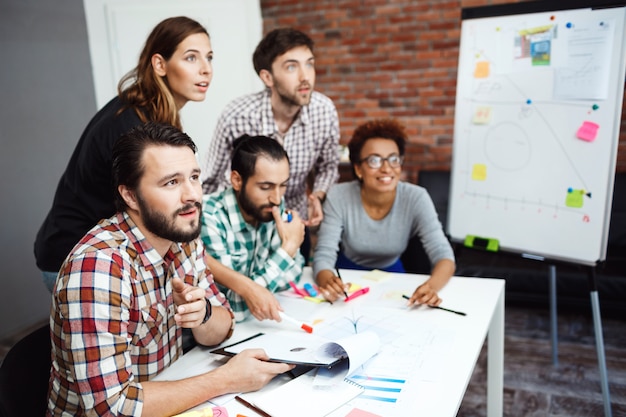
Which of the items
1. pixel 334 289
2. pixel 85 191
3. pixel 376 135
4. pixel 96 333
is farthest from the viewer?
pixel 376 135

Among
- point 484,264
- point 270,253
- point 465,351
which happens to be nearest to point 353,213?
point 270,253

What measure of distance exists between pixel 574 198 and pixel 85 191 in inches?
72.9

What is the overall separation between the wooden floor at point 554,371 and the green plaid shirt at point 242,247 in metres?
1.08

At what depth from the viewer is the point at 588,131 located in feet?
6.89

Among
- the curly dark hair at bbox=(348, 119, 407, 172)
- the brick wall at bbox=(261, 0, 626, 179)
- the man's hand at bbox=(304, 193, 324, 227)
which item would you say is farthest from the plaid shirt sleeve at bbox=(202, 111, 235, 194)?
the brick wall at bbox=(261, 0, 626, 179)

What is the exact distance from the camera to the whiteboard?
207 cm

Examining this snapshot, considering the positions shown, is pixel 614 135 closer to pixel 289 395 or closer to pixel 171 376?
pixel 289 395

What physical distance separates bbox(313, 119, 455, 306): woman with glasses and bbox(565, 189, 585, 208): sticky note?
54 centimetres

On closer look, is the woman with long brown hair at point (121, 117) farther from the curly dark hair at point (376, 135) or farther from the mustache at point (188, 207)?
the curly dark hair at point (376, 135)

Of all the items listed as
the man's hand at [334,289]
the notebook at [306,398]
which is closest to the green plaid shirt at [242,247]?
the man's hand at [334,289]

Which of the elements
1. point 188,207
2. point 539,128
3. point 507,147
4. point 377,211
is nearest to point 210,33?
point 377,211

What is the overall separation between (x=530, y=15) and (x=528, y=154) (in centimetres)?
60

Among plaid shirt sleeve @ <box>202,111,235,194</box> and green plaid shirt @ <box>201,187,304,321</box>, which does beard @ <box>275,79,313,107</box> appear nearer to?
plaid shirt sleeve @ <box>202,111,235,194</box>

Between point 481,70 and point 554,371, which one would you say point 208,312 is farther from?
point 554,371
